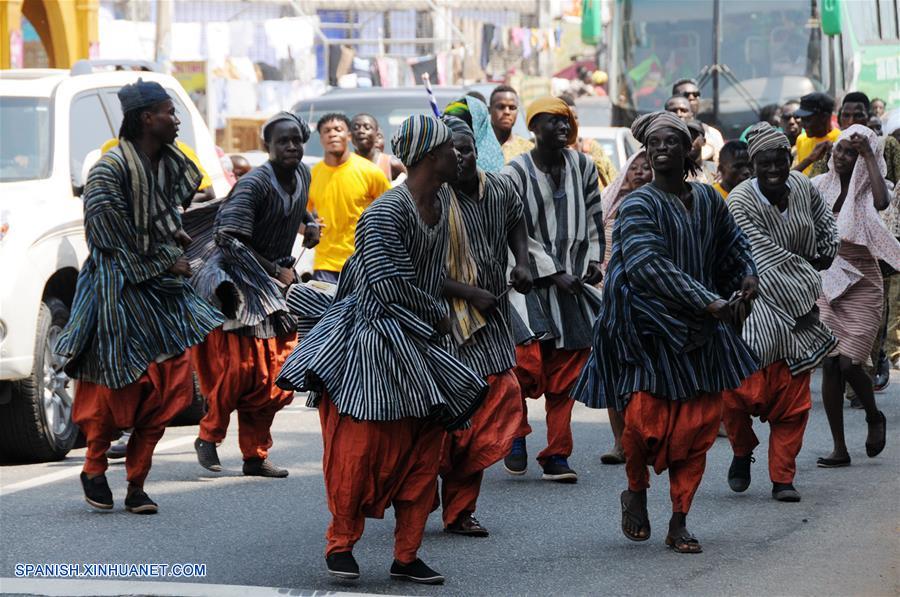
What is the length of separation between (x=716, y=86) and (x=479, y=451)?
15.5 metres

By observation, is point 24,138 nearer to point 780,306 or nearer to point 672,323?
point 780,306

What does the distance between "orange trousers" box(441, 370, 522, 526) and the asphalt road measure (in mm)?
172

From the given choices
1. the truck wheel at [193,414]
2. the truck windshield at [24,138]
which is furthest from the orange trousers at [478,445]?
the truck wheel at [193,414]

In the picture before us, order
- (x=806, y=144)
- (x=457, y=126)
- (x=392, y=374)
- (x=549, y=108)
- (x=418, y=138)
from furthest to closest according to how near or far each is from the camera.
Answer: (x=806, y=144)
(x=549, y=108)
(x=457, y=126)
(x=418, y=138)
(x=392, y=374)

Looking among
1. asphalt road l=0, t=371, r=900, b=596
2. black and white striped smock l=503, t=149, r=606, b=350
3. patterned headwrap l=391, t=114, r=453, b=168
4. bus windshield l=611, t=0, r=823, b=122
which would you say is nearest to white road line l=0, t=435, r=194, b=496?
asphalt road l=0, t=371, r=900, b=596

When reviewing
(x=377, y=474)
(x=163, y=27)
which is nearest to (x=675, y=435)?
(x=377, y=474)

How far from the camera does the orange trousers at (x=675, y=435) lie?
6707 millimetres

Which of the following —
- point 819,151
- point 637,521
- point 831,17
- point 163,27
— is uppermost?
point 163,27

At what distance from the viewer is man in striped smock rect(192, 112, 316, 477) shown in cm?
866

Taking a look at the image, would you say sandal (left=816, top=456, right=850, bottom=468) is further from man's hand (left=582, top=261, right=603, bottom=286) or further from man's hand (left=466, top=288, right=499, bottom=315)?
man's hand (left=466, top=288, right=499, bottom=315)

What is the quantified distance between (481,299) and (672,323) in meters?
0.82

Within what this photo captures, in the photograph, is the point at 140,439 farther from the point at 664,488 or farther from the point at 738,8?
the point at 738,8

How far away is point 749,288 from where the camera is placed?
6684mm

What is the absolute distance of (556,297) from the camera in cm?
871
